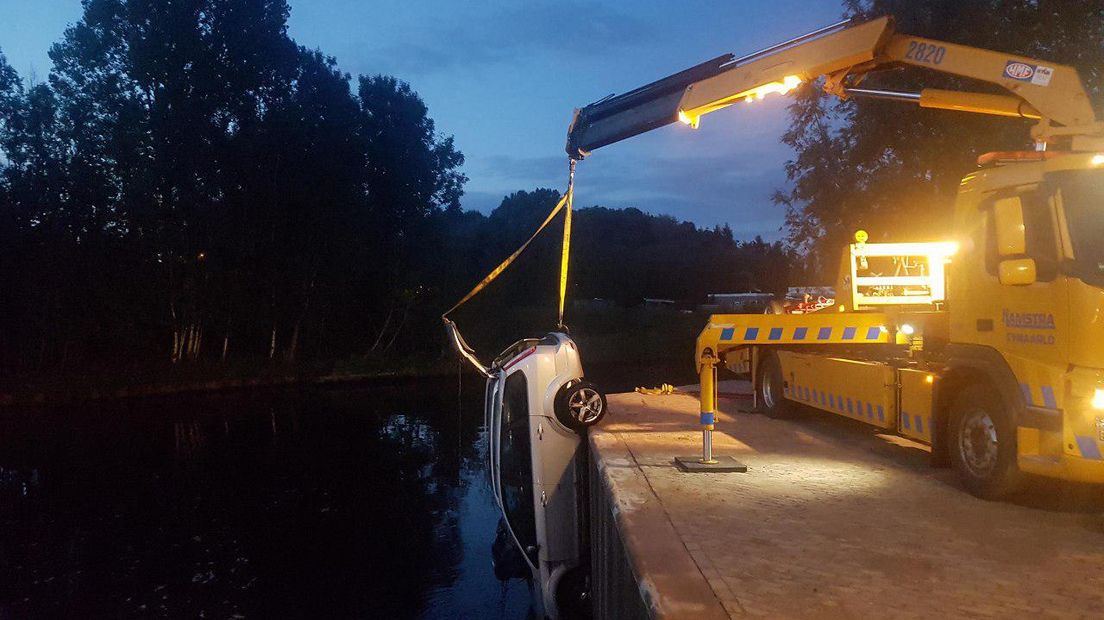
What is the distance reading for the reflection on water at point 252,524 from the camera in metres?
9.61

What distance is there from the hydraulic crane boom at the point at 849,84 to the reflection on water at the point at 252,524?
5.32m

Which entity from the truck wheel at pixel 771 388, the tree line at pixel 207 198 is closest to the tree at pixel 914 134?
the truck wheel at pixel 771 388

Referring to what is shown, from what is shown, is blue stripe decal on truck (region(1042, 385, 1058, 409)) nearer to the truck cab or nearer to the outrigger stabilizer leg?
the truck cab

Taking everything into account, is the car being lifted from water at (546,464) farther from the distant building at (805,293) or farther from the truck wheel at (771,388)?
the distant building at (805,293)

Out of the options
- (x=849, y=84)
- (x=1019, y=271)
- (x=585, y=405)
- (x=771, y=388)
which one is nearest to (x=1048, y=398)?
(x=1019, y=271)

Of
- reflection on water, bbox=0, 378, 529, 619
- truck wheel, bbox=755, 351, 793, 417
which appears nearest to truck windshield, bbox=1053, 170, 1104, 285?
truck wheel, bbox=755, 351, 793, 417

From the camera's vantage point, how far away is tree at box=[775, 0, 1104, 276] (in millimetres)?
19078

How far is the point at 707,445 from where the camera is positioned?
8391mm

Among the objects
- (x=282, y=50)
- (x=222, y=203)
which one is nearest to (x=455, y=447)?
(x=222, y=203)

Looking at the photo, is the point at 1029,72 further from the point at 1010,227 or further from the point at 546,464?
the point at 546,464

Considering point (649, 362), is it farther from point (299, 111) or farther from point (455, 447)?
point (455, 447)

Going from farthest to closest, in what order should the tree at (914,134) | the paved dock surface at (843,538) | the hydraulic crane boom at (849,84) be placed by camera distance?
the tree at (914,134), the hydraulic crane boom at (849,84), the paved dock surface at (843,538)

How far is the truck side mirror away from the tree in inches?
523

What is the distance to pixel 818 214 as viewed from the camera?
948 inches
